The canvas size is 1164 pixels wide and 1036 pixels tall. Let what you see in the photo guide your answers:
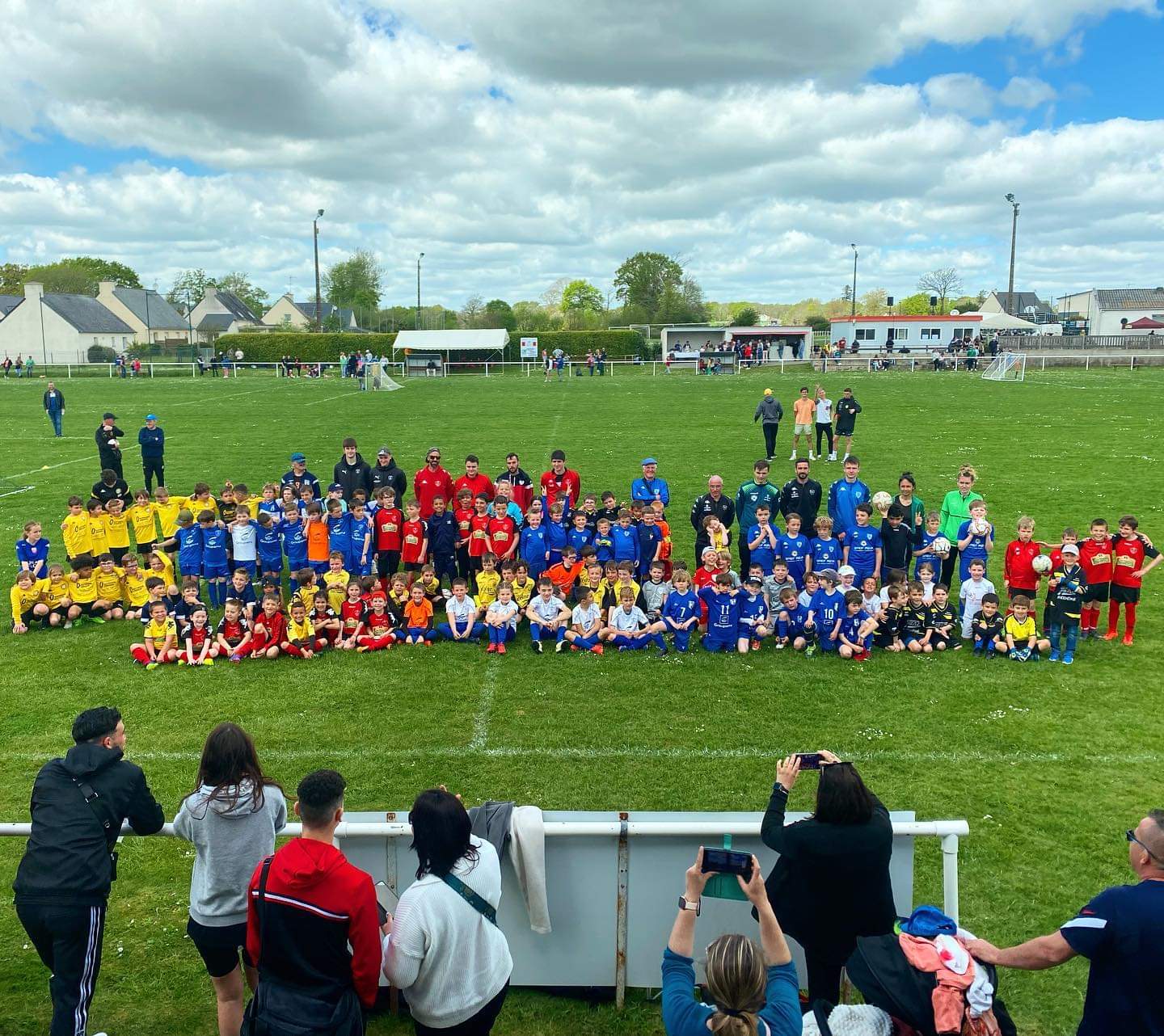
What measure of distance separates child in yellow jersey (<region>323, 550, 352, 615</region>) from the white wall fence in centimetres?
638

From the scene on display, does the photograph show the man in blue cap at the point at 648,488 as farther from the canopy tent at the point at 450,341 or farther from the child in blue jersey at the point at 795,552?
the canopy tent at the point at 450,341

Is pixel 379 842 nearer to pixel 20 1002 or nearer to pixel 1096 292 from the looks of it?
pixel 20 1002

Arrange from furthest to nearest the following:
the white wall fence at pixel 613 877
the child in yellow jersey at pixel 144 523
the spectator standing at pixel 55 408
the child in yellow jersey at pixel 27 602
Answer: the spectator standing at pixel 55 408 < the child in yellow jersey at pixel 144 523 < the child in yellow jersey at pixel 27 602 < the white wall fence at pixel 613 877

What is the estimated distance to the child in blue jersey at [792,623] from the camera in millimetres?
10008

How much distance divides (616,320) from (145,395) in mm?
59373

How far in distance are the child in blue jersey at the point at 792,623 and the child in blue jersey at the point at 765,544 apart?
1.23m

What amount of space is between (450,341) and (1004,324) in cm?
4823

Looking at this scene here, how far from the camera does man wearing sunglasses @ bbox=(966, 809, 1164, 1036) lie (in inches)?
122

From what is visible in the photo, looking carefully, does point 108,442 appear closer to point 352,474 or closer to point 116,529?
point 116,529

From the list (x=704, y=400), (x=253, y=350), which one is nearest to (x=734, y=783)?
(x=704, y=400)

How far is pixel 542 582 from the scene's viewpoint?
411 inches

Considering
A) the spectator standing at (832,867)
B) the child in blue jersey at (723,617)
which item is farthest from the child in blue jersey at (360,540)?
the spectator standing at (832,867)

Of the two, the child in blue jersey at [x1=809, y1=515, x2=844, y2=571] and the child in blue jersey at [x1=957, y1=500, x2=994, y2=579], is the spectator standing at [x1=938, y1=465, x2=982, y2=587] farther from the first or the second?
the child in blue jersey at [x1=809, y1=515, x2=844, y2=571]

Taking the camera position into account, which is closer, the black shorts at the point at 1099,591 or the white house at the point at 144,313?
the black shorts at the point at 1099,591
